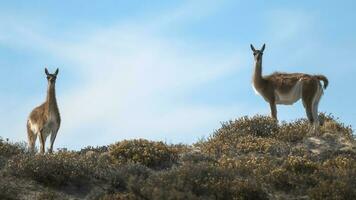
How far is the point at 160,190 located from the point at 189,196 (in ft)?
1.77

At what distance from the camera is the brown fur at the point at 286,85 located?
846 inches

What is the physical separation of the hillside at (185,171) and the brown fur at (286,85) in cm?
309

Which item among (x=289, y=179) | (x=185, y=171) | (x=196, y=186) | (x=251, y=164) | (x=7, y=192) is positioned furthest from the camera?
(x=251, y=164)

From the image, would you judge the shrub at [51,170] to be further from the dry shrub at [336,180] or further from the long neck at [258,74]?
→ the long neck at [258,74]

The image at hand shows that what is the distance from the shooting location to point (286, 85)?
21984 mm

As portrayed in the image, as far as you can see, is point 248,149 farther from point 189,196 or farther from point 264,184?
point 189,196

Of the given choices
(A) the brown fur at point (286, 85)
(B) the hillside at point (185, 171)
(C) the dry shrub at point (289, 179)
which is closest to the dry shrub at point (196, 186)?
(B) the hillside at point (185, 171)

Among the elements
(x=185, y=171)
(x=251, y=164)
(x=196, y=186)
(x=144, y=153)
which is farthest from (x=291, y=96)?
(x=196, y=186)

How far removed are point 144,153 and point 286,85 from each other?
23.1 feet

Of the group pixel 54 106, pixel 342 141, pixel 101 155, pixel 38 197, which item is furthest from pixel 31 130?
pixel 342 141

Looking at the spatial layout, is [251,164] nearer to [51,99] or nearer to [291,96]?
[51,99]

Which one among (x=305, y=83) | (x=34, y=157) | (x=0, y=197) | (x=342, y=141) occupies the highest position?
(x=305, y=83)

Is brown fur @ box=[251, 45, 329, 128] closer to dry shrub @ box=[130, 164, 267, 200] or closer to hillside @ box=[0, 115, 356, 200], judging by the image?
hillside @ box=[0, 115, 356, 200]

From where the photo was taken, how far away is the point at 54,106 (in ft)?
64.3
